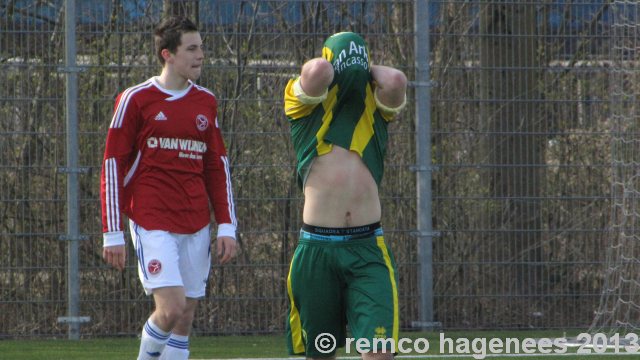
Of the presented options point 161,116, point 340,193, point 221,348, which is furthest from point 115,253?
point 221,348

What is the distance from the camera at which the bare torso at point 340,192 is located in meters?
5.82

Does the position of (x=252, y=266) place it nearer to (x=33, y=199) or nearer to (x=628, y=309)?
(x=33, y=199)

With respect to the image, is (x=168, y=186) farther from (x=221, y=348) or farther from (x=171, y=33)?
(x=221, y=348)

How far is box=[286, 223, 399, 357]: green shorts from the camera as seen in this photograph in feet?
18.8

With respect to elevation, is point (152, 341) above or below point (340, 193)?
below

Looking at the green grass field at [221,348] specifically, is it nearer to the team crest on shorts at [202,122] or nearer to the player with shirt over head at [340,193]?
the team crest on shorts at [202,122]

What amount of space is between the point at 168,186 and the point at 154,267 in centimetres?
46

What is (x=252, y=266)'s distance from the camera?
10.5m

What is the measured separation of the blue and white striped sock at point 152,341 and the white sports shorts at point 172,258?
201 mm

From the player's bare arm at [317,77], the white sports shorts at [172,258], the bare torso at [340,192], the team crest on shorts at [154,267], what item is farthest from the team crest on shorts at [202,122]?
the player's bare arm at [317,77]

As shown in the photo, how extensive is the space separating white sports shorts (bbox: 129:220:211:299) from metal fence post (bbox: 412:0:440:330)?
13.0 ft

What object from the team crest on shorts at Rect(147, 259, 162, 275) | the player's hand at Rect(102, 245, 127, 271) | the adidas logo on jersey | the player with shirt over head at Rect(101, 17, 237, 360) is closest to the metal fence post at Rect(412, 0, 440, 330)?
the player with shirt over head at Rect(101, 17, 237, 360)

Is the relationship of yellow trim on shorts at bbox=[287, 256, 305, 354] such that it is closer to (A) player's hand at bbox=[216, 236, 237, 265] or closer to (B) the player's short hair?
(A) player's hand at bbox=[216, 236, 237, 265]

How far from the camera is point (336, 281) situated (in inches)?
228
